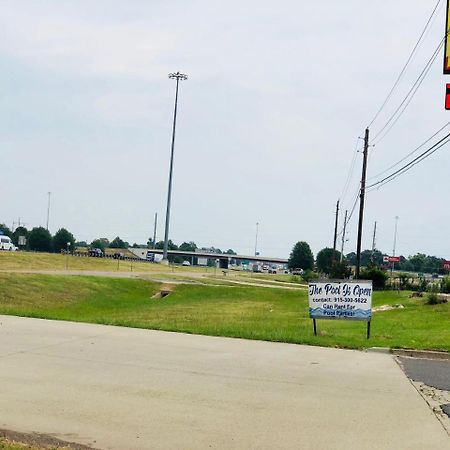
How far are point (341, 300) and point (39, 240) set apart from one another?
114m

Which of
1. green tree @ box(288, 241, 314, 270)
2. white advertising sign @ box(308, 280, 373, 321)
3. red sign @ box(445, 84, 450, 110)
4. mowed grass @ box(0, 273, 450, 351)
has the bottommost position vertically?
mowed grass @ box(0, 273, 450, 351)

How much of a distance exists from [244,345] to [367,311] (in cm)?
374

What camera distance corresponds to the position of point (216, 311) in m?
31.9

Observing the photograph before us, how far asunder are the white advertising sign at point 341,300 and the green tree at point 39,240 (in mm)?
113756

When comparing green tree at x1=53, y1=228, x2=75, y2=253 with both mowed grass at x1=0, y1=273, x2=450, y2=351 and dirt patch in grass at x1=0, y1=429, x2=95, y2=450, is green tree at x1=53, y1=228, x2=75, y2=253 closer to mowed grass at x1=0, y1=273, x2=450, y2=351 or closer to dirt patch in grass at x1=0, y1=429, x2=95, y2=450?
mowed grass at x1=0, y1=273, x2=450, y2=351

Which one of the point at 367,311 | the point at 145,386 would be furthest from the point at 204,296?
the point at 145,386

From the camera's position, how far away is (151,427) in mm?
6840

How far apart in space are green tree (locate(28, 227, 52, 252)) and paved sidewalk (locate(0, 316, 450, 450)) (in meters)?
115

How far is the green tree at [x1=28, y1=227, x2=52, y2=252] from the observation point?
407ft

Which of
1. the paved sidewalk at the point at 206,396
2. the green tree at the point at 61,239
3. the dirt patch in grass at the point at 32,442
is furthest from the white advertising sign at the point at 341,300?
the green tree at the point at 61,239

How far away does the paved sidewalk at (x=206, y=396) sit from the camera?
21.7 ft

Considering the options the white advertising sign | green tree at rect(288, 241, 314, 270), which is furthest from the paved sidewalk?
green tree at rect(288, 241, 314, 270)

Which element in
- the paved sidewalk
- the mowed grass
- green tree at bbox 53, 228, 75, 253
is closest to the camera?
the paved sidewalk

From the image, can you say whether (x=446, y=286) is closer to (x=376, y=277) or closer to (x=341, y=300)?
(x=376, y=277)
